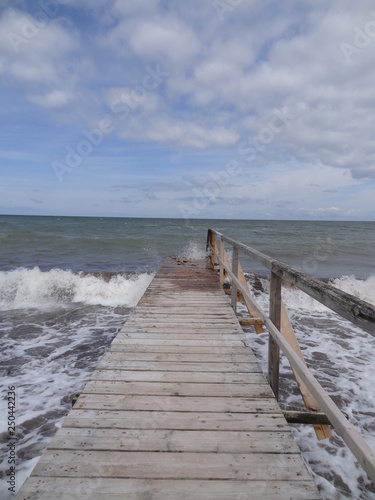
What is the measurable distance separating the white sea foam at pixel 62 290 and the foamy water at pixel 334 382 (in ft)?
12.3

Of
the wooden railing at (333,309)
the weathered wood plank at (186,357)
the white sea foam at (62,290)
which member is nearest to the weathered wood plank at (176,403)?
the wooden railing at (333,309)

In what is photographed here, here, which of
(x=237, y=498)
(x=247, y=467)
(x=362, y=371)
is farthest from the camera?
(x=362, y=371)

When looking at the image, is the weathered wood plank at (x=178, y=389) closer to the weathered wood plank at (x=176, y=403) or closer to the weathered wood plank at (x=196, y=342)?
the weathered wood plank at (x=176, y=403)

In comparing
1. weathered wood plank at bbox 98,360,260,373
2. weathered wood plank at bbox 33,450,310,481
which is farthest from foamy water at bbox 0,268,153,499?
weathered wood plank at bbox 33,450,310,481

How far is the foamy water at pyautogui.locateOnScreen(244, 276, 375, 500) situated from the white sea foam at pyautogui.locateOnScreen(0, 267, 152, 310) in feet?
12.3

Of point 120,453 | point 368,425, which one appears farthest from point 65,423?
point 368,425

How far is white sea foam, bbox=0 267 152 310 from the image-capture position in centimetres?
915

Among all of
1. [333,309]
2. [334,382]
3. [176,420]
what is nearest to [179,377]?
[176,420]

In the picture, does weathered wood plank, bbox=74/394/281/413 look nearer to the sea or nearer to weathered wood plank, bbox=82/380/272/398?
weathered wood plank, bbox=82/380/272/398

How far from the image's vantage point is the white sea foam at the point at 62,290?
9148 mm

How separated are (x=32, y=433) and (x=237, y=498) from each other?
111 inches

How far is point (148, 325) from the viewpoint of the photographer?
4160mm

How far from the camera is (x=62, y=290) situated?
10062 mm

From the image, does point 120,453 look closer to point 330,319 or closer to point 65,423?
point 65,423
